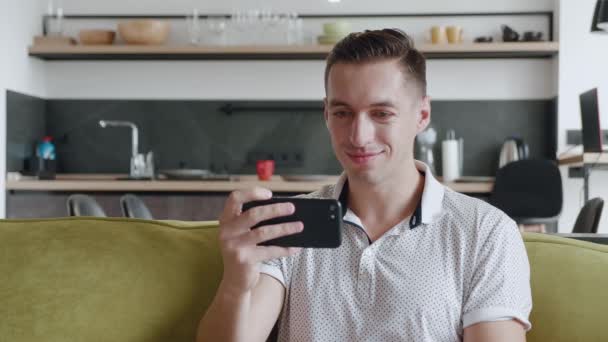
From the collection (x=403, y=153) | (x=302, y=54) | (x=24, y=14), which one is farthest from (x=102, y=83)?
(x=403, y=153)

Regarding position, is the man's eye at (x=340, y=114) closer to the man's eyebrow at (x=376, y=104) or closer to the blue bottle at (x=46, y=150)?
the man's eyebrow at (x=376, y=104)

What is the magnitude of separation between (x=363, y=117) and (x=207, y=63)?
4.35 metres

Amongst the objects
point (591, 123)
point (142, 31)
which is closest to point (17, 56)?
point (142, 31)

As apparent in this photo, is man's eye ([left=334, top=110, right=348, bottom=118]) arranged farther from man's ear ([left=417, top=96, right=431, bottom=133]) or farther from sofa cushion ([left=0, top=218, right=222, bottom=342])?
sofa cushion ([left=0, top=218, right=222, bottom=342])

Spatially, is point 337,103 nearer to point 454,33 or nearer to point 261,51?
point 261,51

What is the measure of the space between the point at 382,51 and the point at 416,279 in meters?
0.47

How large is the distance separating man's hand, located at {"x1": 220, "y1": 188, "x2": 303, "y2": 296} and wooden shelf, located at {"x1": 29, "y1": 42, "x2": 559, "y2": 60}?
4020mm

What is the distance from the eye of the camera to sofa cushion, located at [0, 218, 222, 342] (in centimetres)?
169

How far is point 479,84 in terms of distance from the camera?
5746mm

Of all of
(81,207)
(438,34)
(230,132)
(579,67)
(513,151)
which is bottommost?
(81,207)

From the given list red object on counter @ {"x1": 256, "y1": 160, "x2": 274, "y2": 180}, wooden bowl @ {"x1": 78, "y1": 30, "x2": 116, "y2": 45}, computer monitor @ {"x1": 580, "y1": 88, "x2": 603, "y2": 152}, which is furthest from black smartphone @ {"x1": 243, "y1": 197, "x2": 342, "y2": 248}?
wooden bowl @ {"x1": 78, "y1": 30, "x2": 116, "y2": 45}

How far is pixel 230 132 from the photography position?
5.90m

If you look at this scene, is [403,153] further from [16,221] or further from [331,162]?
[331,162]

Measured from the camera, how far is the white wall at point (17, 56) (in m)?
5.24
